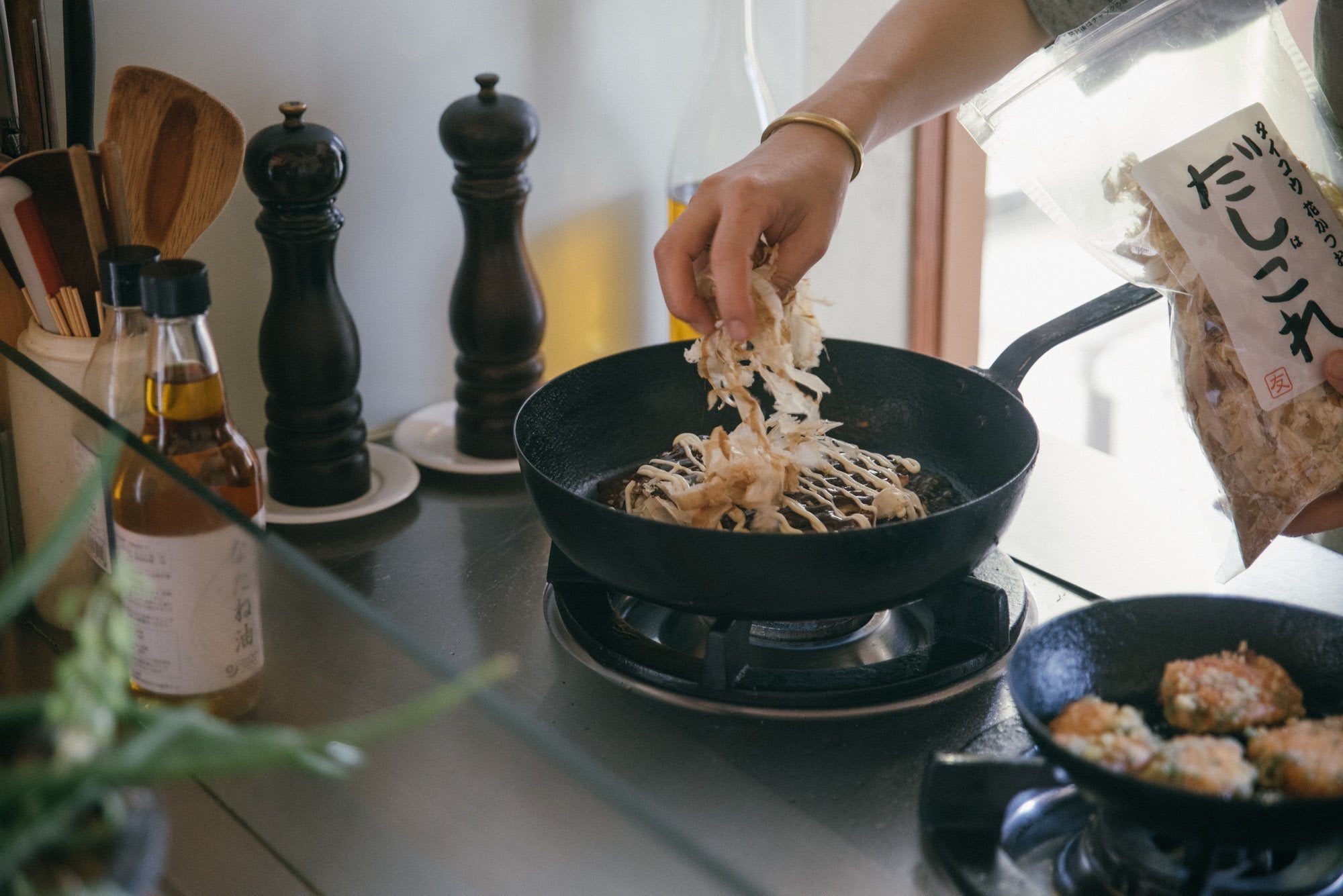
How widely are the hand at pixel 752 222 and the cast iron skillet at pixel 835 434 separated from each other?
0.17 m

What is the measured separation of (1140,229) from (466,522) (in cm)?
66

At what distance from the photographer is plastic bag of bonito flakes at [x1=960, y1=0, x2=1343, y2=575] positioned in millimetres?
1005

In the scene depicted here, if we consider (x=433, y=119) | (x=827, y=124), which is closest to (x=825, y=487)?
(x=827, y=124)

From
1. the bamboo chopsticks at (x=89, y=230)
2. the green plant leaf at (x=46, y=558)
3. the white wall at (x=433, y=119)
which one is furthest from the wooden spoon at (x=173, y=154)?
the green plant leaf at (x=46, y=558)

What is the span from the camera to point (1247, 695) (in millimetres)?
709

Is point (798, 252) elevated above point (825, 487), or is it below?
above

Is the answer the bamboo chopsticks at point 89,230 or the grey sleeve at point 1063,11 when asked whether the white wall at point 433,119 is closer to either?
the bamboo chopsticks at point 89,230

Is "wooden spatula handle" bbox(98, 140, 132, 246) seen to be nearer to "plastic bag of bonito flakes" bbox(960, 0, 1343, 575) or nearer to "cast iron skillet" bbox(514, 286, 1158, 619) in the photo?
"cast iron skillet" bbox(514, 286, 1158, 619)

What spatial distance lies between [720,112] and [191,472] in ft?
3.19

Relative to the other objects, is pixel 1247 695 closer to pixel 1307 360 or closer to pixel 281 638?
pixel 1307 360

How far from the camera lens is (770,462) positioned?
1.05 meters

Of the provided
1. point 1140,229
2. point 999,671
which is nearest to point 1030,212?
point 1140,229

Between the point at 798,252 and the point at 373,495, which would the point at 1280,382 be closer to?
the point at 798,252

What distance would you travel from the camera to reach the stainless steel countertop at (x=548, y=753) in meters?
0.56
